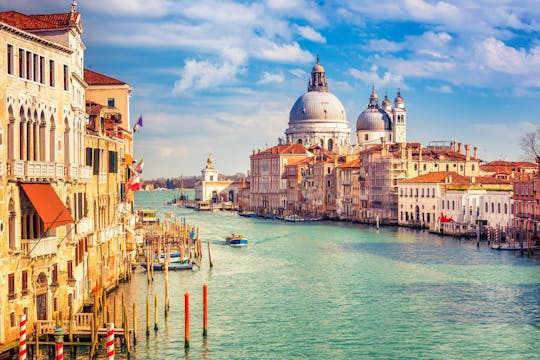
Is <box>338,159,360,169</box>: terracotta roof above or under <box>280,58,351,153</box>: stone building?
under

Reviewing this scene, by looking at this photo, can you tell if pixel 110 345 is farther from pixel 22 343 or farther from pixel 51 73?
pixel 51 73

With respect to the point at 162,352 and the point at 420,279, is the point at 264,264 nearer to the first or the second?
the point at 420,279

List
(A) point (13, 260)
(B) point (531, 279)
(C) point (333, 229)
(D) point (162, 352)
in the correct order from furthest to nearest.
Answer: (C) point (333, 229)
(B) point (531, 279)
(D) point (162, 352)
(A) point (13, 260)

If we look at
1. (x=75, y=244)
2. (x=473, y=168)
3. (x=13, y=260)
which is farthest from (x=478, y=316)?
(x=473, y=168)

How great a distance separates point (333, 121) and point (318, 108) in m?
1.79

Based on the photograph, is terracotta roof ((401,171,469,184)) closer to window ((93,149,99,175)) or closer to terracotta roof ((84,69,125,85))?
terracotta roof ((84,69,125,85))

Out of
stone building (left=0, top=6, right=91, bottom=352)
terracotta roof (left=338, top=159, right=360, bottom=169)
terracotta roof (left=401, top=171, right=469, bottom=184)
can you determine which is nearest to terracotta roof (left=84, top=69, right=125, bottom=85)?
stone building (left=0, top=6, right=91, bottom=352)

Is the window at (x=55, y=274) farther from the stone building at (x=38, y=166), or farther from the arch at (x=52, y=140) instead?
the arch at (x=52, y=140)

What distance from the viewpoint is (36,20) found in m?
14.0

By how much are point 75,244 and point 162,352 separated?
2158 millimetres

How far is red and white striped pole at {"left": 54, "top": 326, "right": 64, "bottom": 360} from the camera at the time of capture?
11.2 meters

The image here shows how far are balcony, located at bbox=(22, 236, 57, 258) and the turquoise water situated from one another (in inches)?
80.2

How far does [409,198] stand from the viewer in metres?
47.2

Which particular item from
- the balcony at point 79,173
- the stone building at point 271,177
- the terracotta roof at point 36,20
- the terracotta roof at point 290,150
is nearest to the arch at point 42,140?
the balcony at point 79,173
